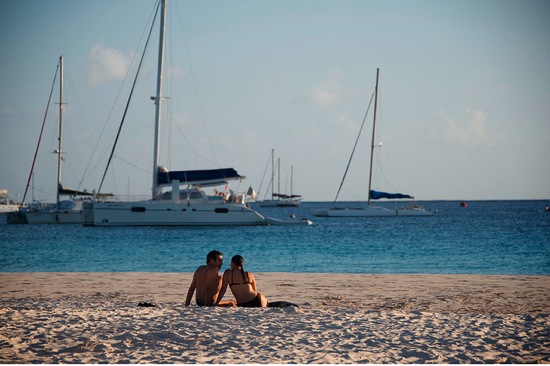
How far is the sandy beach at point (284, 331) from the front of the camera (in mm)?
6715

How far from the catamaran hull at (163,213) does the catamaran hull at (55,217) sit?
8.46 metres

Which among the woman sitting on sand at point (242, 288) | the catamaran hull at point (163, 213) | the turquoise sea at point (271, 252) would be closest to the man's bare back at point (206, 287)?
the woman sitting on sand at point (242, 288)

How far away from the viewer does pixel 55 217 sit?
5244cm

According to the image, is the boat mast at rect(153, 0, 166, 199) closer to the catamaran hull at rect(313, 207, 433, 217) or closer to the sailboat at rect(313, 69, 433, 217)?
the sailboat at rect(313, 69, 433, 217)

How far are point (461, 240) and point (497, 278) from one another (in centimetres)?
2096

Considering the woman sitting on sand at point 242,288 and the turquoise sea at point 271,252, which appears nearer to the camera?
the woman sitting on sand at point 242,288

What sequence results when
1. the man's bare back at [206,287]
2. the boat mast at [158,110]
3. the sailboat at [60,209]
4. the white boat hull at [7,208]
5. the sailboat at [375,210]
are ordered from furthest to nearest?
the white boat hull at [7,208] → the sailboat at [375,210] → the sailboat at [60,209] → the boat mast at [158,110] → the man's bare back at [206,287]

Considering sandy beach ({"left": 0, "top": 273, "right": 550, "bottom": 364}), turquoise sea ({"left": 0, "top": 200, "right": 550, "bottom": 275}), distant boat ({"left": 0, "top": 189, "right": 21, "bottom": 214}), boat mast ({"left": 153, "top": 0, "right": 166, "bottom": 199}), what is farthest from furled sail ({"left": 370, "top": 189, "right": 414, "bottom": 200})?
distant boat ({"left": 0, "top": 189, "right": 21, "bottom": 214})

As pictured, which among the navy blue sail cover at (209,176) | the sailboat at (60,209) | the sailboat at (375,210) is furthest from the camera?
the sailboat at (375,210)

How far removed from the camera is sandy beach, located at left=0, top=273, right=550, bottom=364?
22.0 feet

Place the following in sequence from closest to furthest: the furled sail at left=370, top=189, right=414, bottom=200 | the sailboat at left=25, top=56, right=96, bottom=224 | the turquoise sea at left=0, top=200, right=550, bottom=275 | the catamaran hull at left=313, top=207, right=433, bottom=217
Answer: the turquoise sea at left=0, top=200, right=550, bottom=275 < the sailboat at left=25, top=56, right=96, bottom=224 < the furled sail at left=370, top=189, right=414, bottom=200 < the catamaran hull at left=313, top=207, right=433, bottom=217

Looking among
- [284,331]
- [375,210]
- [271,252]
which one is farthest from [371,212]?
[284,331]

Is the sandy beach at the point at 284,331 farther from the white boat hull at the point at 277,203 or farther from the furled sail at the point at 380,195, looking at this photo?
the white boat hull at the point at 277,203

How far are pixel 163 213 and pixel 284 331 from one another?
3465 centimetres
